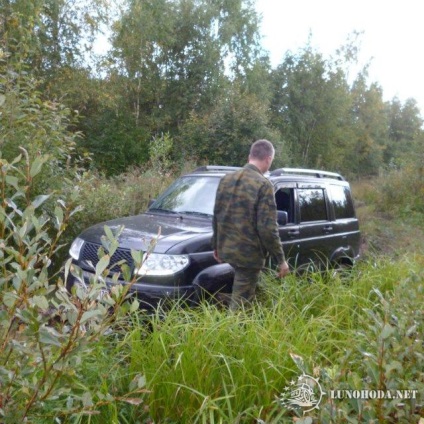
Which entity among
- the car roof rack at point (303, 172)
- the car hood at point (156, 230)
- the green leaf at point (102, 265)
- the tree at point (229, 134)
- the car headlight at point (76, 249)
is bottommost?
the car headlight at point (76, 249)

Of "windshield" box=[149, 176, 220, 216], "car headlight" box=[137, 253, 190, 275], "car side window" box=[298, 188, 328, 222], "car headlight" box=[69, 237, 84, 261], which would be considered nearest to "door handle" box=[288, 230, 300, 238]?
"car side window" box=[298, 188, 328, 222]

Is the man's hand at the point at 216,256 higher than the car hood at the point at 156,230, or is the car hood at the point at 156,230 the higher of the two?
the car hood at the point at 156,230

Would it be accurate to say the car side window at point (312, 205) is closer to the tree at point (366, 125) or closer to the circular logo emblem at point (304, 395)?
the circular logo emblem at point (304, 395)

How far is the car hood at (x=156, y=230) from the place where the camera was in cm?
473

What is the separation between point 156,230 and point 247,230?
1017mm

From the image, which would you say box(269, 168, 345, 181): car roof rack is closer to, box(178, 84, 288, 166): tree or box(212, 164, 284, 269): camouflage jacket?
box(212, 164, 284, 269): camouflage jacket

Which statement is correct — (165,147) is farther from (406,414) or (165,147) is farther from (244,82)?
(244,82)

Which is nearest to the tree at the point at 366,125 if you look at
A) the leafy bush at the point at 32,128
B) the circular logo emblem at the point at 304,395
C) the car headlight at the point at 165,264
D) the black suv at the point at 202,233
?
the black suv at the point at 202,233

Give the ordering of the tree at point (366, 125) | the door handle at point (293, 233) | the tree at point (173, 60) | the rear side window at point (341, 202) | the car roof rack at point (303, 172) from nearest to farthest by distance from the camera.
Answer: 1. the door handle at point (293, 233)
2. the car roof rack at point (303, 172)
3. the rear side window at point (341, 202)
4. the tree at point (173, 60)
5. the tree at point (366, 125)

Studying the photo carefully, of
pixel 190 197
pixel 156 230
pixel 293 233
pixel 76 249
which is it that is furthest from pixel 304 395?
pixel 190 197

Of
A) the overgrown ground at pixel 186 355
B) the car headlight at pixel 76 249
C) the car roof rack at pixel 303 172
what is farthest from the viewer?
the car roof rack at pixel 303 172

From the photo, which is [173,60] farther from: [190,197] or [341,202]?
[190,197]

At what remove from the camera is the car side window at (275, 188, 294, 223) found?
→ 6.22 metres

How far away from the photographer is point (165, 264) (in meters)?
4.60
